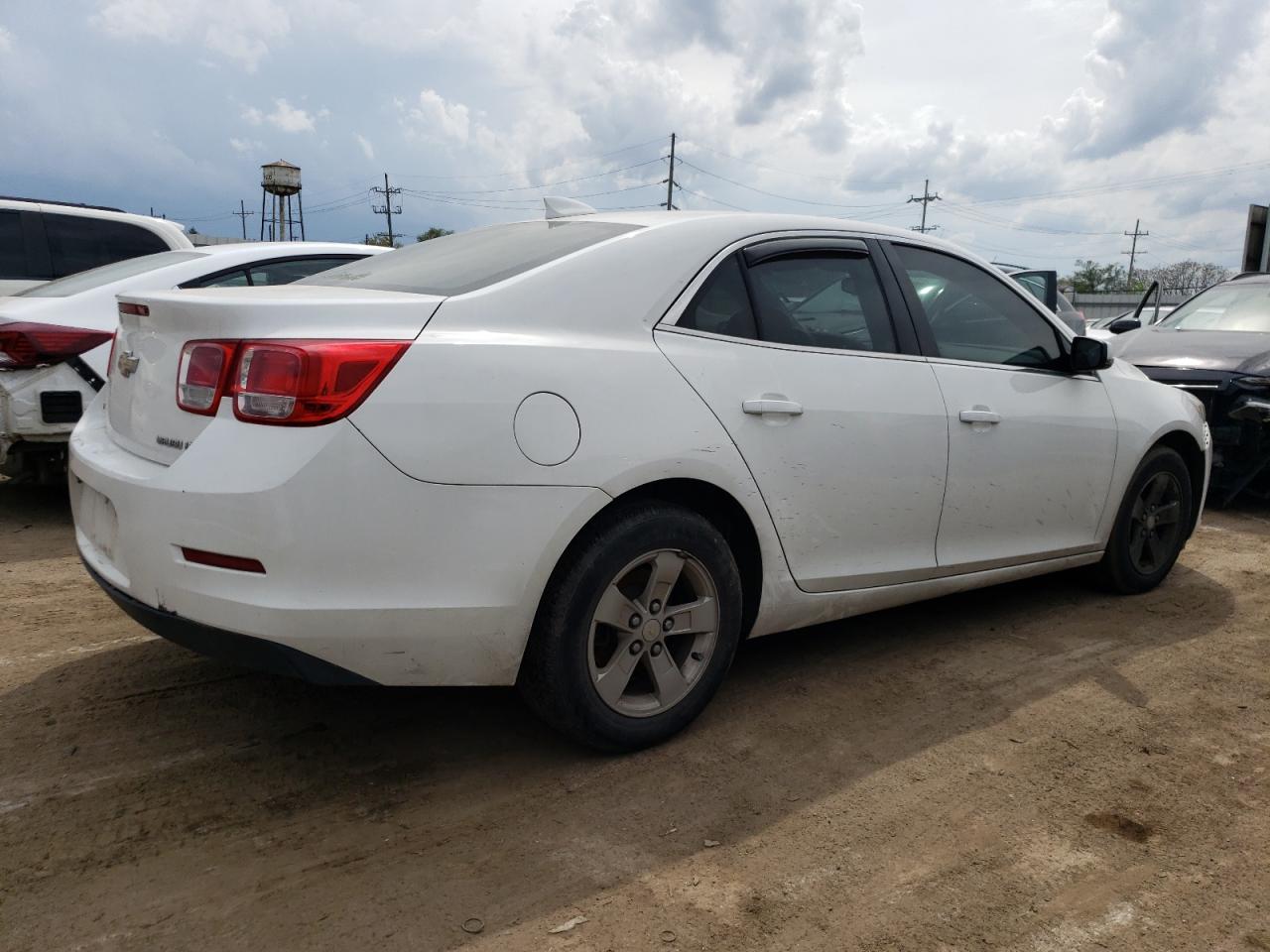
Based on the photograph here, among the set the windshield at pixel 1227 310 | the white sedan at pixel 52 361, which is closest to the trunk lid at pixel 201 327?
the white sedan at pixel 52 361

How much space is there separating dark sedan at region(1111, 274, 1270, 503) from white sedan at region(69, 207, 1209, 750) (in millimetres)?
3456

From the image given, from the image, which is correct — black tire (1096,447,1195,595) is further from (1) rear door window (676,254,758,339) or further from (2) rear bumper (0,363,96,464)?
(2) rear bumper (0,363,96,464)

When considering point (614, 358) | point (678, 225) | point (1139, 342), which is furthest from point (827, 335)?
point (1139, 342)

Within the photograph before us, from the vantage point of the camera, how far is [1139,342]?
25.0ft

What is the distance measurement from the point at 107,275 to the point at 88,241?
6.44ft

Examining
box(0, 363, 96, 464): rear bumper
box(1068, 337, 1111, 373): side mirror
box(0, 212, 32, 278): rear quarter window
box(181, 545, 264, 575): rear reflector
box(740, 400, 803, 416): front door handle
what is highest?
box(0, 212, 32, 278): rear quarter window

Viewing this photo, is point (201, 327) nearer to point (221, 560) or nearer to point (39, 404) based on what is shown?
point (221, 560)

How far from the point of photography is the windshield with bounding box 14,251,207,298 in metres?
5.37

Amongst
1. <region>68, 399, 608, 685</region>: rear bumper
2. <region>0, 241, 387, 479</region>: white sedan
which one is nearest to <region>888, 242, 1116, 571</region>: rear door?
<region>68, 399, 608, 685</region>: rear bumper

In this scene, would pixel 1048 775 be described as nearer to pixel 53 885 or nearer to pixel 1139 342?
pixel 53 885

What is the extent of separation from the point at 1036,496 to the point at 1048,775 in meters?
1.39

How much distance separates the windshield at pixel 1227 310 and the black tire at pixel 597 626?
6387 millimetres

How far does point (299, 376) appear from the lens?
7.54 feet

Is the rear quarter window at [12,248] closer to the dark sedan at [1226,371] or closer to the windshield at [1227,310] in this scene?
the dark sedan at [1226,371]
